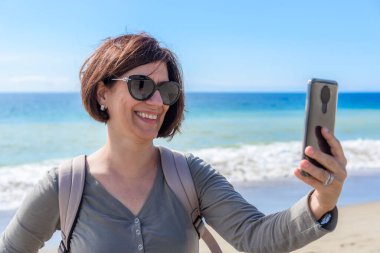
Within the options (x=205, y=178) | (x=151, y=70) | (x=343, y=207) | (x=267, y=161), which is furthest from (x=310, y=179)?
(x=267, y=161)

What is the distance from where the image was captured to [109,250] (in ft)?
6.89

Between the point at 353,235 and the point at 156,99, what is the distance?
527 centimetres

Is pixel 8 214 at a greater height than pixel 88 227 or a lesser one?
lesser

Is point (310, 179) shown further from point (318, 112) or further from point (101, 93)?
point (101, 93)

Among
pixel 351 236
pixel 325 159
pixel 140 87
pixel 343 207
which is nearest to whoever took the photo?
pixel 325 159

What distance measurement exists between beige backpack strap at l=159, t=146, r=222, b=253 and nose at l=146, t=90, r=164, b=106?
253mm

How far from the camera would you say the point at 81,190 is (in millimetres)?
2199

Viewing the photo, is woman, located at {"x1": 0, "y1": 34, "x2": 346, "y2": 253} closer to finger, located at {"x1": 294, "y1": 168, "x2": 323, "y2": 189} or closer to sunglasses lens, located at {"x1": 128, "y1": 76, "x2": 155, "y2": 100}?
sunglasses lens, located at {"x1": 128, "y1": 76, "x2": 155, "y2": 100}

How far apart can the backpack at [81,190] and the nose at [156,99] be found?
27cm

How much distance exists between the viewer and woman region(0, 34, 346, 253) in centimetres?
211

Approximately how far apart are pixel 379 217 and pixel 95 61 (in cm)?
638

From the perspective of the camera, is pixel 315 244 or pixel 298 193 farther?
pixel 298 193

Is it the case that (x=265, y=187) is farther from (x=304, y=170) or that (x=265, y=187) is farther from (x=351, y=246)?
(x=304, y=170)

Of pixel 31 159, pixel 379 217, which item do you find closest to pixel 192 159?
pixel 379 217
